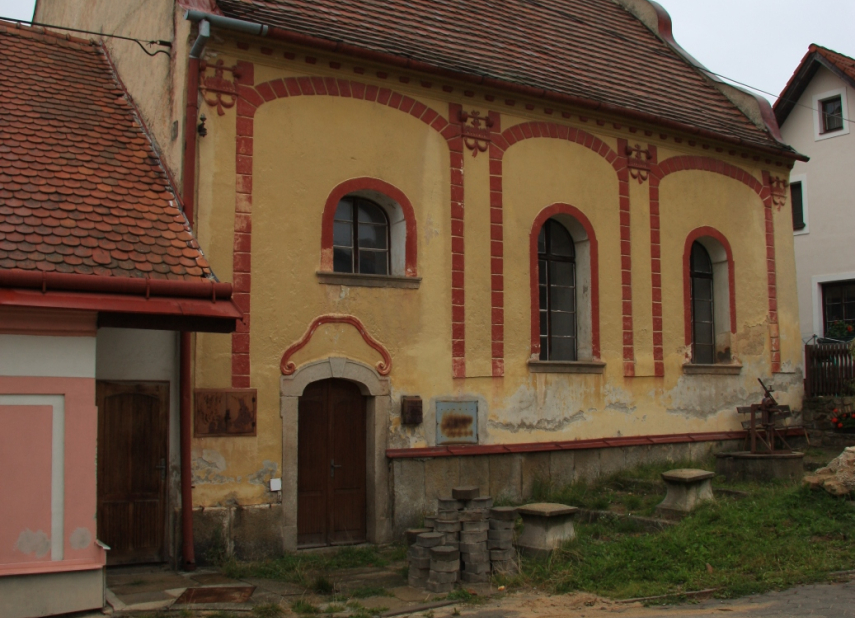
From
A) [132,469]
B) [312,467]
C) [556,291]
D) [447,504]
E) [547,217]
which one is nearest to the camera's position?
[447,504]

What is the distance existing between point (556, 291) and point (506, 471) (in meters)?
3.07

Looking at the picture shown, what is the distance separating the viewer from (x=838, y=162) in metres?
22.7

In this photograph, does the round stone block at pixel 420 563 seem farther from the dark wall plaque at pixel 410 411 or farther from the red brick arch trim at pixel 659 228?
the red brick arch trim at pixel 659 228

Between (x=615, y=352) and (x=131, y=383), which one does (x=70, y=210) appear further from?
(x=615, y=352)

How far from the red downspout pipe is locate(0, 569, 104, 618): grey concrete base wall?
2.06 meters

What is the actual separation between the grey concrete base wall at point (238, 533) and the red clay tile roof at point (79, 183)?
304 cm

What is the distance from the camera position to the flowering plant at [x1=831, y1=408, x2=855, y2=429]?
52.7 feet

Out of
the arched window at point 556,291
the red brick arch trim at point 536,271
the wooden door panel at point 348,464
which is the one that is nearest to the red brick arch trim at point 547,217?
the red brick arch trim at point 536,271

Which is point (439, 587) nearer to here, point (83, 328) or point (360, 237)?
point (83, 328)

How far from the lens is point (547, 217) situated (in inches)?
537

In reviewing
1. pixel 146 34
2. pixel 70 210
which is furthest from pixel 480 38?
pixel 70 210

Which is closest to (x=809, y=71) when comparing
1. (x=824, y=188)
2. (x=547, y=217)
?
(x=824, y=188)

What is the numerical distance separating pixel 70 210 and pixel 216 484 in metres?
3.48

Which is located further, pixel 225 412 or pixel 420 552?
pixel 225 412
